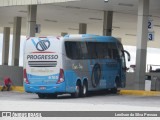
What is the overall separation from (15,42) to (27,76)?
2534cm

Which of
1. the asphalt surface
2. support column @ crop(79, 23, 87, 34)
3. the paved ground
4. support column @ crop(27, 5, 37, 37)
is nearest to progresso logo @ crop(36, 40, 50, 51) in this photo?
the asphalt surface

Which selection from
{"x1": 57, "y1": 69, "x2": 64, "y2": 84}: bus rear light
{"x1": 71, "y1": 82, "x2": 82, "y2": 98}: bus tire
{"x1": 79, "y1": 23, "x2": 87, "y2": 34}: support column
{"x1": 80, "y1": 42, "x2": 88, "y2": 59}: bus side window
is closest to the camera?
{"x1": 57, "y1": 69, "x2": 64, "y2": 84}: bus rear light

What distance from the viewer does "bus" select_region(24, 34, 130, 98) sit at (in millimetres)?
31734

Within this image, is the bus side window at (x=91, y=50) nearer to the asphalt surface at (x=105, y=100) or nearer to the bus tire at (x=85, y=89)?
the bus tire at (x=85, y=89)

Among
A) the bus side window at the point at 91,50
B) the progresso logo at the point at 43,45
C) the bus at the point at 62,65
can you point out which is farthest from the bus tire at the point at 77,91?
the progresso logo at the point at 43,45

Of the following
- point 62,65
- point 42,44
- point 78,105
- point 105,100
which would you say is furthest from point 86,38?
point 78,105

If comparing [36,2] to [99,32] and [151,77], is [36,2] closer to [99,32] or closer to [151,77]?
[151,77]

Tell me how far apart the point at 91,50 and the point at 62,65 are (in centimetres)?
301

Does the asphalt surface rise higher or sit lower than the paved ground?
lower

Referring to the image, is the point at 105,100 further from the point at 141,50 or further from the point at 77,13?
the point at 77,13

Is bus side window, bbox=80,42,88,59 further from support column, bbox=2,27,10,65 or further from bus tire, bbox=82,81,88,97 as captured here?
support column, bbox=2,27,10,65

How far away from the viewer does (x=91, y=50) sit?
112 ft

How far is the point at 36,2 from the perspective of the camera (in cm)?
4003

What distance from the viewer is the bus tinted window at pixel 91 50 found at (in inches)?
1276
